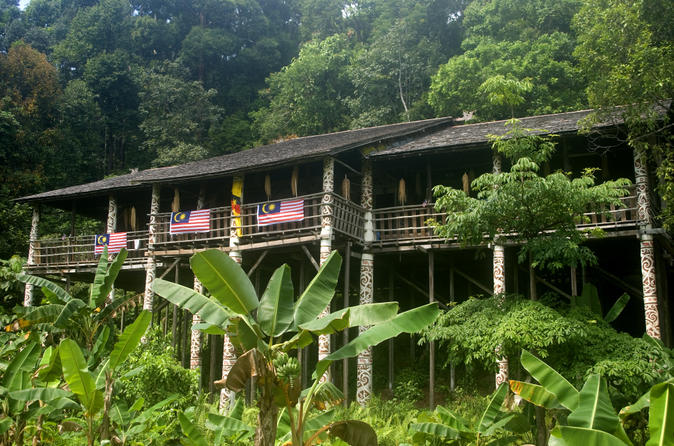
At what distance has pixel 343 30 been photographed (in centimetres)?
4162

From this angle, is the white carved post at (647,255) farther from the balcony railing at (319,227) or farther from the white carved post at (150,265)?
the white carved post at (150,265)

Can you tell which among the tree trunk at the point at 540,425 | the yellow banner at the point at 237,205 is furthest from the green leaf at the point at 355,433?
the yellow banner at the point at 237,205

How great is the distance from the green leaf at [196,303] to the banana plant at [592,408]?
3496mm

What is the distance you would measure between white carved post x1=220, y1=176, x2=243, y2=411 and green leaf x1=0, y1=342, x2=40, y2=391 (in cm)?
617

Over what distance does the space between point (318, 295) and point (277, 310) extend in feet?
2.06

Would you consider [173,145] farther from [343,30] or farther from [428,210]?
[428,210]

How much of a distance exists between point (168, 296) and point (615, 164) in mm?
12256

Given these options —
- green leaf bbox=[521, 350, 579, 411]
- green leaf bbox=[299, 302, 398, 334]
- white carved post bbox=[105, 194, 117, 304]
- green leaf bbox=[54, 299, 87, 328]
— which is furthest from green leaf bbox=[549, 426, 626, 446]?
white carved post bbox=[105, 194, 117, 304]

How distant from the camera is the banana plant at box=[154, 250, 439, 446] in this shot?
22.2 ft

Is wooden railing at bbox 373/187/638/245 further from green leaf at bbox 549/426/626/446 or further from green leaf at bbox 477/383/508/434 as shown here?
green leaf at bbox 549/426/626/446

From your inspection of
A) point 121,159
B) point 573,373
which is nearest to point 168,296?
point 573,373

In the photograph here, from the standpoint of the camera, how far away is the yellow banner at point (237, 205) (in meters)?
16.3

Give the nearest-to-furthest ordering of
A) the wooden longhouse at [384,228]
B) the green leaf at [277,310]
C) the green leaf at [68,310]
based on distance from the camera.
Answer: the green leaf at [277,310], the green leaf at [68,310], the wooden longhouse at [384,228]

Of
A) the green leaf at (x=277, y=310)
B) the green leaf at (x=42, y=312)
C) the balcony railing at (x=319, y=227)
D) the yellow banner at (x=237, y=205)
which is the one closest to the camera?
the green leaf at (x=277, y=310)
